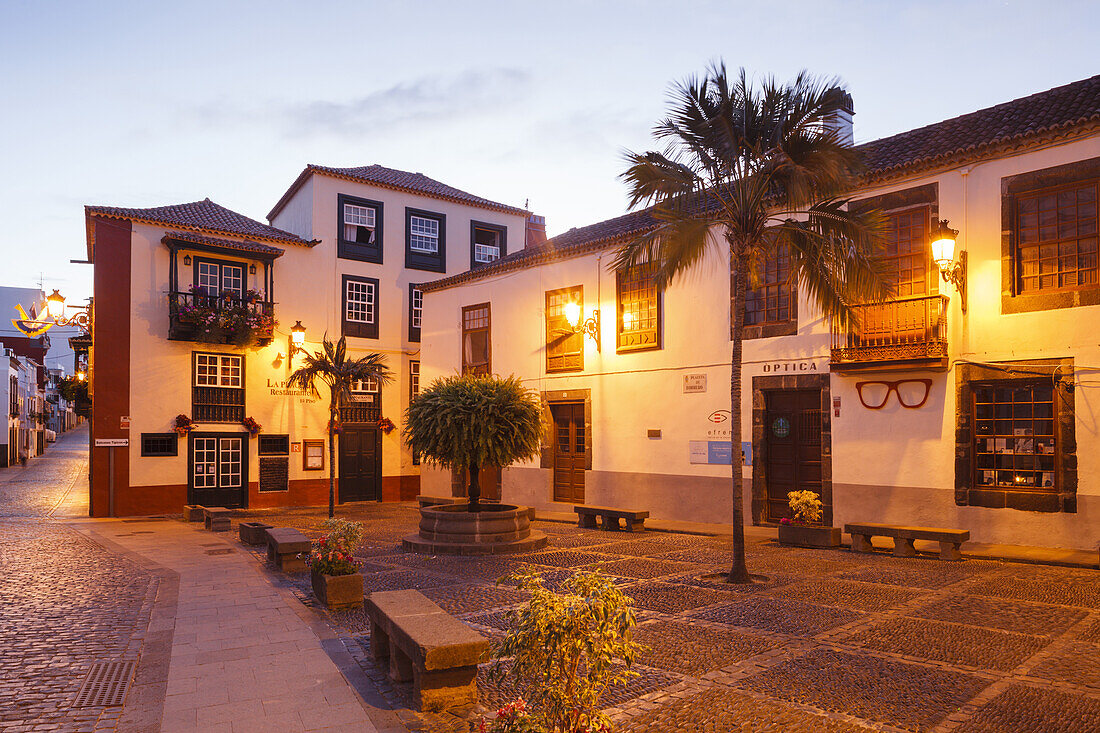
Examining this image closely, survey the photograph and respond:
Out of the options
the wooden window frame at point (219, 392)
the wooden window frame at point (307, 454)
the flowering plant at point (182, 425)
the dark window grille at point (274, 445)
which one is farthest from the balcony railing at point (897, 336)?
the flowering plant at point (182, 425)

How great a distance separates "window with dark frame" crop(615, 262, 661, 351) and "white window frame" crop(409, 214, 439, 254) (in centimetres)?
1031

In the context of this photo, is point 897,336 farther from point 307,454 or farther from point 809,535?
point 307,454

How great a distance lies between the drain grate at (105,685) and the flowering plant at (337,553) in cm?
241

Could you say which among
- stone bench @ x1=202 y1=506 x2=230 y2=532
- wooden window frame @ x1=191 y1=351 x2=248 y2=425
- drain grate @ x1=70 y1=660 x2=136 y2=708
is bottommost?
stone bench @ x1=202 y1=506 x2=230 y2=532

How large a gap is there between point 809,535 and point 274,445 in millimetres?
16543

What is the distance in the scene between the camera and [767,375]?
15.8 m

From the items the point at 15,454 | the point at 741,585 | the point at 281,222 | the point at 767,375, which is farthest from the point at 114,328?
the point at 15,454

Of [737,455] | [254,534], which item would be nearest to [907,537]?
[737,455]

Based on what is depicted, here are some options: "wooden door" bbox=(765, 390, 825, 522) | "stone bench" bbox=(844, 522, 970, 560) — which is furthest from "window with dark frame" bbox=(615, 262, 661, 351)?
"stone bench" bbox=(844, 522, 970, 560)

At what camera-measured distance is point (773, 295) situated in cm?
1587

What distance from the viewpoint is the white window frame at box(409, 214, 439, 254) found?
27.0m

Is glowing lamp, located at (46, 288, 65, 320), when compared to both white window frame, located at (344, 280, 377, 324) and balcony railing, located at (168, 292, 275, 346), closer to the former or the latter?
A: balcony railing, located at (168, 292, 275, 346)

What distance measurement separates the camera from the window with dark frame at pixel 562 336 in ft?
66.0

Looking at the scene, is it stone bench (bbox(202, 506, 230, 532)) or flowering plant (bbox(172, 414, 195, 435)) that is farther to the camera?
flowering plant (bbox(172, 414, 195, 435))
